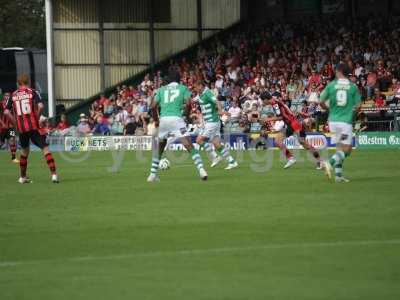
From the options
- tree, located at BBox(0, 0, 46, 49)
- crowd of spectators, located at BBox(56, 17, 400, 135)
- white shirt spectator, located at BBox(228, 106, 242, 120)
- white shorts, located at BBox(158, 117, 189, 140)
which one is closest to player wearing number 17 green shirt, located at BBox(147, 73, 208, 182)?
white shorts, located at BBox(158, 117, 189, 140)

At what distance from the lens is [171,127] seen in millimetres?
20812

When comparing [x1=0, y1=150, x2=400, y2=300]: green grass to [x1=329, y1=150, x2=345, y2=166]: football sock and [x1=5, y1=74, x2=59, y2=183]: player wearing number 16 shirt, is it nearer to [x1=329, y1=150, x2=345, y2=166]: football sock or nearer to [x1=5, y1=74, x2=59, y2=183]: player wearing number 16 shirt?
[x1=329, y1=150, x2=345, y2=166]: football sock

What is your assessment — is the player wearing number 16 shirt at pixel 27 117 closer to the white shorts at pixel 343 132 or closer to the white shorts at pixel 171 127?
the white shorts at pixel 171 127

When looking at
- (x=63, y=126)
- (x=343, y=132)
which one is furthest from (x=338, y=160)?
(x=63, y=126)

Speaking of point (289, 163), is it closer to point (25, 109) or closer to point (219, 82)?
point (25, 109)

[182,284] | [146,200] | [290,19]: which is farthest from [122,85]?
[182,284]

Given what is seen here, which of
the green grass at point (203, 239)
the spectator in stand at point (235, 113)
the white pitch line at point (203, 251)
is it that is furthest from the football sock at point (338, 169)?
the spectator in stand at point (235, 113)

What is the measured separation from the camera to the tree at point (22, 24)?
76125mm

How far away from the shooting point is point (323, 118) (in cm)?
3738

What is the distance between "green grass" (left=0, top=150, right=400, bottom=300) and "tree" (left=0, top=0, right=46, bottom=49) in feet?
185

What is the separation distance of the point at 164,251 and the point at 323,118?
2627 cm

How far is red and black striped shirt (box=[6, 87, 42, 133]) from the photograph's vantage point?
2106cm

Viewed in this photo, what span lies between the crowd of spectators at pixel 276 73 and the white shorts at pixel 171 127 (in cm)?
1530

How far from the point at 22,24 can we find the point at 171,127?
58.6 meters
